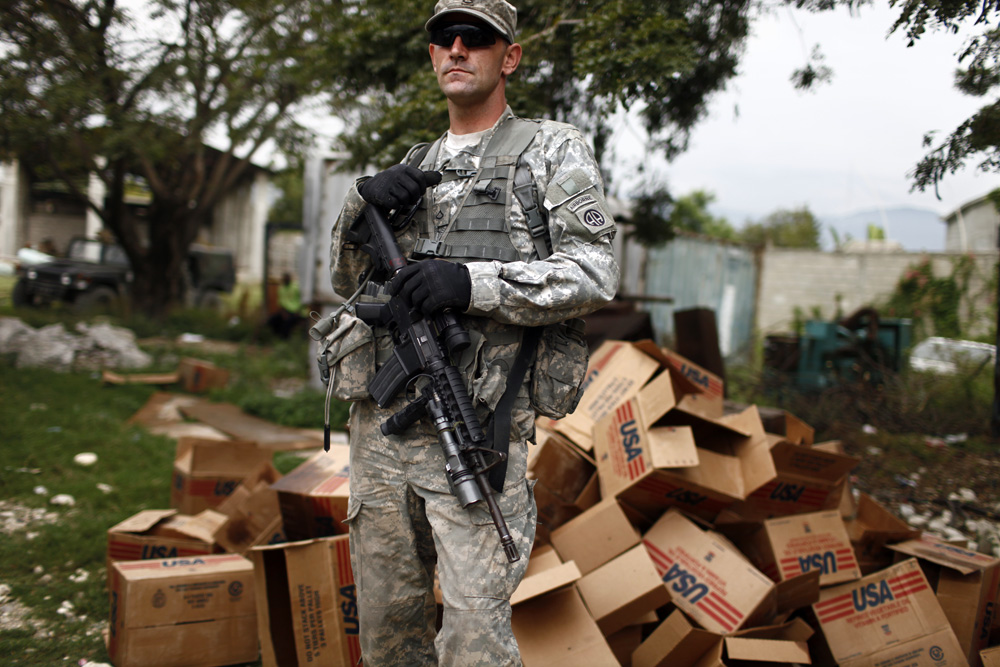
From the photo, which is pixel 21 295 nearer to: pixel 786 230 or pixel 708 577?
pixel 708 577

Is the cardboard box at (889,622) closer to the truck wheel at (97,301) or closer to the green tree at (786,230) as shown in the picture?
the truck wheel at (97,301)

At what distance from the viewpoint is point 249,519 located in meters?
3.06

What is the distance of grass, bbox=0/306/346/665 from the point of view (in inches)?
103

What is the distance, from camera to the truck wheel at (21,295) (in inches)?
415

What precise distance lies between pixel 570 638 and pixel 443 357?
1146 millimetres

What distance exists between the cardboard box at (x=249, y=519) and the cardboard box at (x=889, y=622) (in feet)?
7.12

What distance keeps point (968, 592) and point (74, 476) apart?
14.7 feet

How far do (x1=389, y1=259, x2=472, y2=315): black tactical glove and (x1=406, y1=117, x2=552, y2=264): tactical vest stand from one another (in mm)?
162

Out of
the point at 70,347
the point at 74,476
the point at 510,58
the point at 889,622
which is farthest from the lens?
the point at 70,347

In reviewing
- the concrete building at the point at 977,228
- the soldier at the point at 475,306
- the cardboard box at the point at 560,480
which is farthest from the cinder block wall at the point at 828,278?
the soldier at the point at 475,306

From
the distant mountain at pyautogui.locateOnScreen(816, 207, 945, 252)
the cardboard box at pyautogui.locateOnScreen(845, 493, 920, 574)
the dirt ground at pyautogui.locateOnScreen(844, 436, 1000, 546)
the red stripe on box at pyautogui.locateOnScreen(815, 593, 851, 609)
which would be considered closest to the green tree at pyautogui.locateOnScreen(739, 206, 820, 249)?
the distant mountain at pyautogui.locateOnScreen(816, 207, 945, 252)

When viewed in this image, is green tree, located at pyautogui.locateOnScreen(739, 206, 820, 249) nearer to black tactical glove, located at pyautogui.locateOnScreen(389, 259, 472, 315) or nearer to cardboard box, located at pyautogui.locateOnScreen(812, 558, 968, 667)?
cardboard box, located at pyautogui.locateOnScreen(812, 558, 968, 667)

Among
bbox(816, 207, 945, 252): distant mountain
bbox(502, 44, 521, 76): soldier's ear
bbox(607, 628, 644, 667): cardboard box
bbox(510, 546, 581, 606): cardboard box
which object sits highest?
bbox(816, 207, 945, 252): distant mountain

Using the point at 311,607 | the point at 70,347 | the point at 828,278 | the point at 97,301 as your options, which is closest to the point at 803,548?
the point at 311,607
